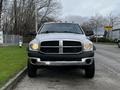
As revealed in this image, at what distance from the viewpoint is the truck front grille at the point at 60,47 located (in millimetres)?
10406

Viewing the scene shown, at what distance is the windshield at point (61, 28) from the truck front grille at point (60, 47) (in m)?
1.85

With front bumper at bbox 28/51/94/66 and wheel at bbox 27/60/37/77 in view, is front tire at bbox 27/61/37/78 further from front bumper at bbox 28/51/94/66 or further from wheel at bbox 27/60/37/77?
front bumper at bbox 28/51/94/66

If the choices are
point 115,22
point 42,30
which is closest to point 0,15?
point 42,30

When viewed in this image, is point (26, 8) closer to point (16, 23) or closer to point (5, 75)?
point (16, 23)

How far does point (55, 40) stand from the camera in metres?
10.5

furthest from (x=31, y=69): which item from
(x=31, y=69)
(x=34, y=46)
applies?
(x=34, y=46)

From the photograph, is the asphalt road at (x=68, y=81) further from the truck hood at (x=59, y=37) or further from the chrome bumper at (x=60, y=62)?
the truck hood at (x=59, y=37)

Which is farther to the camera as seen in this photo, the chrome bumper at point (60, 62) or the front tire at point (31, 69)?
the front tire at point (31, 69)

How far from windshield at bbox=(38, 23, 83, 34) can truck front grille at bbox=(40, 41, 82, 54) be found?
6.08ft

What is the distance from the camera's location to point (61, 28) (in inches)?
496

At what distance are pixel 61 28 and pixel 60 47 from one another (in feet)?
7.60

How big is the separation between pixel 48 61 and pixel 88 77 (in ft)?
5.94

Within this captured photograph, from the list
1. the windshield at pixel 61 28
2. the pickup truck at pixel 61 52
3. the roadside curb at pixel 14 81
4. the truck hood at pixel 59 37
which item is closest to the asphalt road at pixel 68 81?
the roadside curb at pixel 14 81

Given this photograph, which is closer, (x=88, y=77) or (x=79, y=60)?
(x=79, y=60)
